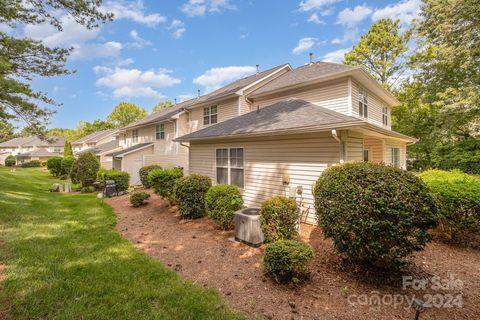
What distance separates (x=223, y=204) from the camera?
260 inches

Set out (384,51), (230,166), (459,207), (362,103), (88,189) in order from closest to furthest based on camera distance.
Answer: (459,207)
(230,166)
(362,103)
(88,189)
(384,51)

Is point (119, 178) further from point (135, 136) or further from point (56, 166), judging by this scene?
point (56, 166)

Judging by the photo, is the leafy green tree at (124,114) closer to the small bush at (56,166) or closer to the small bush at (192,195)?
the small bush at (56,166)

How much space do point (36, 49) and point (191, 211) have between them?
10215 millimetres

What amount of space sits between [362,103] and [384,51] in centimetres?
1561

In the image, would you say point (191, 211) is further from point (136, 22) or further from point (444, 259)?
point (136, 22)

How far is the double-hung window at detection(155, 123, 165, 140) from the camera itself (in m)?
18.9

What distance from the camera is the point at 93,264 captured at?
179 inches

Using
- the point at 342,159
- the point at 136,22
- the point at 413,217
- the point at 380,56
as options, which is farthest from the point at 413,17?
the point at 413,217

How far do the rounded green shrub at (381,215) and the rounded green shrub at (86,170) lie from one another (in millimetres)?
17492

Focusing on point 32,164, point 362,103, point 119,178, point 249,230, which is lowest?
point 249,230

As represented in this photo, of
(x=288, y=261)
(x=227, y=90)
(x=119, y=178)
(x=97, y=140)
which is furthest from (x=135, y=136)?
(x=288, y=261)

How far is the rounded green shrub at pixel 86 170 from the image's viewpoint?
642 inches

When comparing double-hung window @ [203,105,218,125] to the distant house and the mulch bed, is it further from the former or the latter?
the mulch bed
